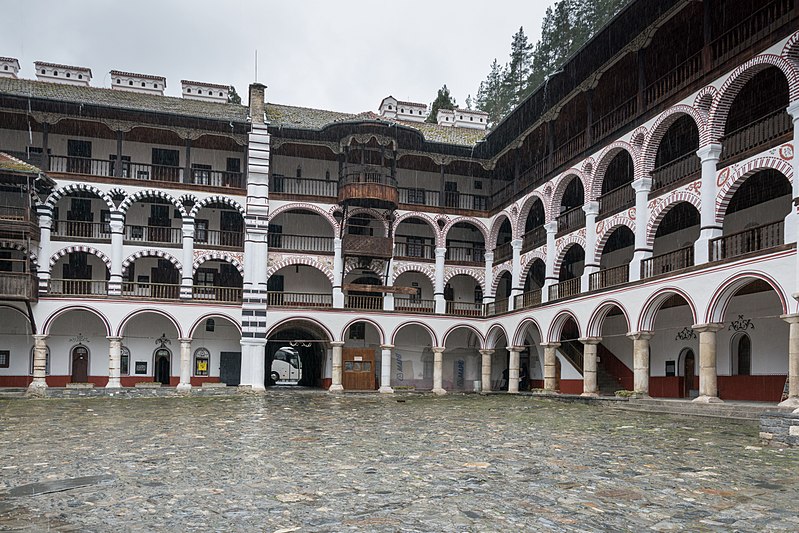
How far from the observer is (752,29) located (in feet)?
56.4

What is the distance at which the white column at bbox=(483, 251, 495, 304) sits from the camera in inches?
1282

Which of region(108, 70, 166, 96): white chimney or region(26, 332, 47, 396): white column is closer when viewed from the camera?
region(26, 332, 47, 396): white column

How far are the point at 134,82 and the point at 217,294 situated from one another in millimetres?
11938

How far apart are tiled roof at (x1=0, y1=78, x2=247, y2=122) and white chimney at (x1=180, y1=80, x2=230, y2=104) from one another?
95.5 inches

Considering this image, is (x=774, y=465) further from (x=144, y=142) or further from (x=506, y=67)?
(x=506, y=67)

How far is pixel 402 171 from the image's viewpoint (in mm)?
33188

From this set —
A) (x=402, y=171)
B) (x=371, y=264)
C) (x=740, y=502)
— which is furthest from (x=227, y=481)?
(x=402, y=171)

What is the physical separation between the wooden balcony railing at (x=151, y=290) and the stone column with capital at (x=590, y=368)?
15.9 m

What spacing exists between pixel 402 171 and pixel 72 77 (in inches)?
630

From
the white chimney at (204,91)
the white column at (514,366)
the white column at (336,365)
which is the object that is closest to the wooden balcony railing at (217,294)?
the white column at (336,365)

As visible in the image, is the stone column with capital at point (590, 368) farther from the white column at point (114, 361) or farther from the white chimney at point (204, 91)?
the white chimney at point (204, 91)

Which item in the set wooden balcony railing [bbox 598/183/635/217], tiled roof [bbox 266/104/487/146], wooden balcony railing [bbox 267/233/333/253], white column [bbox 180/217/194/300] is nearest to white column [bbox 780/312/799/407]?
wooden balcony railing [bbox 598/183/635/217]

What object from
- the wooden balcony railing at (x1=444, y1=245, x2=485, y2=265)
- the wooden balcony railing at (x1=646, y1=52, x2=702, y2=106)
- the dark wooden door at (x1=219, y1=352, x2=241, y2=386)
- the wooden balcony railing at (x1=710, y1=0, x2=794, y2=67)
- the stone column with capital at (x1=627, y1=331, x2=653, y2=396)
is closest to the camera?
the wooden balcony railing at (x1=710, y1=0, x2=794, y2=67)

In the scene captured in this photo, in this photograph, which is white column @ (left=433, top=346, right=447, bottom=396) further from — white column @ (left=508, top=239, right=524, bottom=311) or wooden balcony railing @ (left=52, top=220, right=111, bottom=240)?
wooden balcony railing @ (left=52, top=220, right=111, bottom=240)
